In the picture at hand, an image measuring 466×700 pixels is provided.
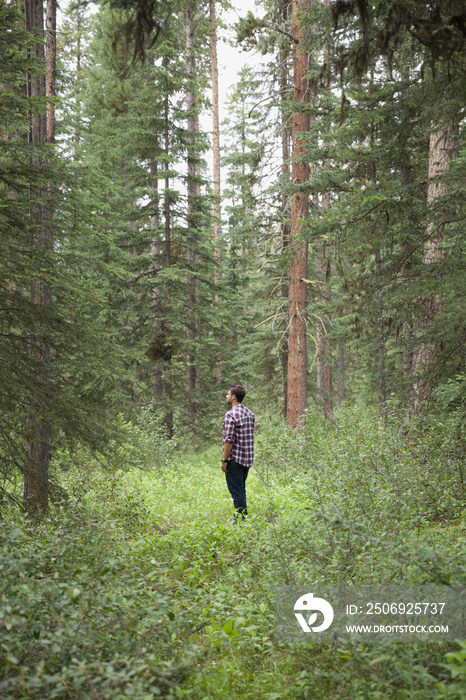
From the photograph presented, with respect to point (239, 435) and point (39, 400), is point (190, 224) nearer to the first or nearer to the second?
point (239, 435)

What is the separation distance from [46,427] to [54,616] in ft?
13.8

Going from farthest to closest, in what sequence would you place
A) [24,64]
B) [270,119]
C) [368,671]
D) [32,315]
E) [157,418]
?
1. [157,418]
2. [270,119]
3. [32,315]
4. [24,64]
5. [368,671]

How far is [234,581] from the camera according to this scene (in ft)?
17.8

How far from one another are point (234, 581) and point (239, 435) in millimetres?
2265

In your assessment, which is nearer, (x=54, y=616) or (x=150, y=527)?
(x=54, y=616)

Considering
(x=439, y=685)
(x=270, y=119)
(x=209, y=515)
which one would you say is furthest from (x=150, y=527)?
(x=270, y=119)

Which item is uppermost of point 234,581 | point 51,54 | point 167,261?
point 51,54

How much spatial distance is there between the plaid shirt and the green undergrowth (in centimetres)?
87

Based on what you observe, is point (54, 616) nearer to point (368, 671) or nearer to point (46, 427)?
point (368, 671)

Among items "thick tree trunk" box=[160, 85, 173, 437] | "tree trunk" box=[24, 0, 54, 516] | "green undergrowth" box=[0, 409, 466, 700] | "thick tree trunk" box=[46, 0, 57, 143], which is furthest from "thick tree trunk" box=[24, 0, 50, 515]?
"thick tree trunk" box=[160, 85, 173, 437]

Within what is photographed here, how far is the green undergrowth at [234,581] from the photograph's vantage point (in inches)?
125

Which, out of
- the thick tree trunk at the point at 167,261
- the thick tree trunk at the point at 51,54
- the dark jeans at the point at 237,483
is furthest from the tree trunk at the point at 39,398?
the thick tree trunk at the point at 167,261

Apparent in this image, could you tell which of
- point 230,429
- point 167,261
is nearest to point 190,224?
point 167,261

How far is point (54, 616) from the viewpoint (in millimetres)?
3480
